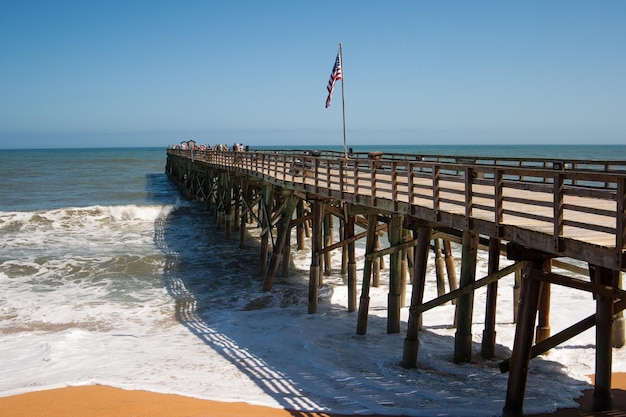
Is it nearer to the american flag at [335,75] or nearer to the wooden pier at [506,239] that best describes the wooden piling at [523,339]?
the wooden pier at [506,239]

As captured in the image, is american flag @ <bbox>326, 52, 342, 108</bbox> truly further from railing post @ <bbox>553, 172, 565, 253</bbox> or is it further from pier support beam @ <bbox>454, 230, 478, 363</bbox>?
railing post @ <bbox>553, 172, 565, 253</bbox>

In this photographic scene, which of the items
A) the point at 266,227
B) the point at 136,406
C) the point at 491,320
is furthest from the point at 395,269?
the point at 266,227

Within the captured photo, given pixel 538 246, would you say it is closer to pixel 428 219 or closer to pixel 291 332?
pixel 428 219

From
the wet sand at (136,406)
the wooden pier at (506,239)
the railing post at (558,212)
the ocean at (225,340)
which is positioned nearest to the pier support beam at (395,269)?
the wooden pier at (506,239)

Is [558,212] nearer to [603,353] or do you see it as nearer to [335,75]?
[603,353]

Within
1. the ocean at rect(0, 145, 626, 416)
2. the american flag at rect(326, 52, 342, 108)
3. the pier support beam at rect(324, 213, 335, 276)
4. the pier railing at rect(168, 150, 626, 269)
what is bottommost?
the ocean at rect(0, 145, 626, 416)

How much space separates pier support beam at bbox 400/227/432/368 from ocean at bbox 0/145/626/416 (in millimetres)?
220

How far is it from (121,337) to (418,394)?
619cm

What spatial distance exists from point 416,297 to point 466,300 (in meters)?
0.72

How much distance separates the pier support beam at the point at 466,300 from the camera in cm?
902

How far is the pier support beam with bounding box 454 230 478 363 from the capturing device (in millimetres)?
9016

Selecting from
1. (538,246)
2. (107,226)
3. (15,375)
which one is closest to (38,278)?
(15,375)

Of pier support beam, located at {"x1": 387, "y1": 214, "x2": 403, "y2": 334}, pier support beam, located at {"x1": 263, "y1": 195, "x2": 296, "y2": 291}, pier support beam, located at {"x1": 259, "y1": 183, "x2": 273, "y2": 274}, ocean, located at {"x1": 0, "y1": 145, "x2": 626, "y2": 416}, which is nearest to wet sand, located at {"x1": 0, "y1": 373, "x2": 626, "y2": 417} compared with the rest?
ocean, located at {"x1": 0, "y1": 145, "x2": 626, "y2": 416}

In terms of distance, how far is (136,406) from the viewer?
816 centimetres
